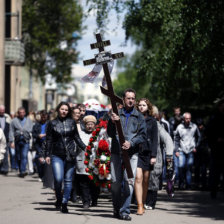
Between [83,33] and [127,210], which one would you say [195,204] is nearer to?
[127,210]

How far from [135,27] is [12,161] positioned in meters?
5.80

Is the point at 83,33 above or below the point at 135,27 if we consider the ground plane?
above

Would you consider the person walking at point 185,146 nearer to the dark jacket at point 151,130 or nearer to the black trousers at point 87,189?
the black trousers at point 87,189

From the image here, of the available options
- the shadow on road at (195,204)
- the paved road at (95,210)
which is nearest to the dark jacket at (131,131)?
the paved road at (95,210)

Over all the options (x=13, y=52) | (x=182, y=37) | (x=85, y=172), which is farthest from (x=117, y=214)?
(x=13, y=52)

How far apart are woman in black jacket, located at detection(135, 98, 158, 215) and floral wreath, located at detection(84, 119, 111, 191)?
0.64m

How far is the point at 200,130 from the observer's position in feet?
60.5

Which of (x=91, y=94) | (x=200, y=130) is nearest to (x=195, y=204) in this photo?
(x=200, y=130)

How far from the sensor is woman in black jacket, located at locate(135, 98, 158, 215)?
1111 centimetres

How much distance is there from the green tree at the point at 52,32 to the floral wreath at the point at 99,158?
25.8 metres

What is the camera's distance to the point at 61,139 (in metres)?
11.2

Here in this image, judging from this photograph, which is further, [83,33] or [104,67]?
[83,33]

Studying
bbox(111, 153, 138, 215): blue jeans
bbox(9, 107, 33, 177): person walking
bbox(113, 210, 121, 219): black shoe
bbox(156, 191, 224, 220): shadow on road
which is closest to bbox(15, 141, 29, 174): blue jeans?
bbox(9, 107, 33, 177): person walking

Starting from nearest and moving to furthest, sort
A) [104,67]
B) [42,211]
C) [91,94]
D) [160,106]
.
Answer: [104,67]
[42,211]
[160,106]
[91,94]
